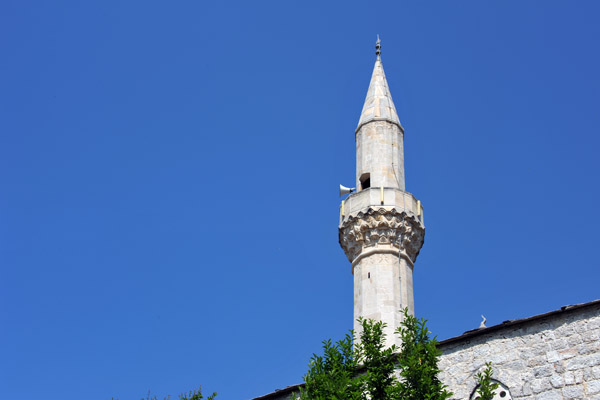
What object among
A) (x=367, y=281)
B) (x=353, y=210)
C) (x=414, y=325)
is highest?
A: (x=353, y=210)

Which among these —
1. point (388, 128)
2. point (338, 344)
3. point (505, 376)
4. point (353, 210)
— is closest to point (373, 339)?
point (338, 344)

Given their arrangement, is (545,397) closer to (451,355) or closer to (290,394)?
(451,355)

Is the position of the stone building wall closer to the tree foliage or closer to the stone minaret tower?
the tree foliage

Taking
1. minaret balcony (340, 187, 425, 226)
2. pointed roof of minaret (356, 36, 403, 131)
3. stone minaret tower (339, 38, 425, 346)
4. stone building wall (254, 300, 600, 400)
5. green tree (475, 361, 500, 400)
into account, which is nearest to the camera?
green tree (475, 361, 500, 400)

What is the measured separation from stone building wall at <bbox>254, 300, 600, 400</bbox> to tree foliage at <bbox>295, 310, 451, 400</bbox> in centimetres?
62

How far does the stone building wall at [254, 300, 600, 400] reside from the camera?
9.58 meters

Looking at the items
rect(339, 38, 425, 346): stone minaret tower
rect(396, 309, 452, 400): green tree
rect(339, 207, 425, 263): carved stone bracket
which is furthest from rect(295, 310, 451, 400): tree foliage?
rect(339, 207, 425, 263): carved stone bracket

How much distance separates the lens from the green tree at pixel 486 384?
896 centimetres

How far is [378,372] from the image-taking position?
9602mm

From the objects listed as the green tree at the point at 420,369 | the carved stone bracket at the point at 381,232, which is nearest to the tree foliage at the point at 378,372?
the green tree at the point at 420,369

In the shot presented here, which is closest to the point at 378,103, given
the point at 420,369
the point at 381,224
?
the point at 381,224

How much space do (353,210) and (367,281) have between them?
5.19 feet

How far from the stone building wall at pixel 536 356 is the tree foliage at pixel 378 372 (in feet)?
2.04

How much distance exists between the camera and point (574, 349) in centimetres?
969
